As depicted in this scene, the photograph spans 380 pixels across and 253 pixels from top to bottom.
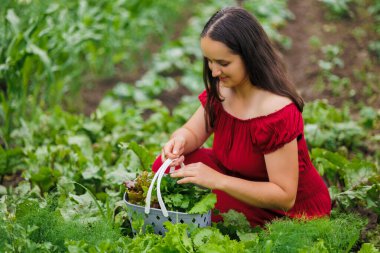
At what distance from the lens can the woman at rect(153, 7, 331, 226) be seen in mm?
2539

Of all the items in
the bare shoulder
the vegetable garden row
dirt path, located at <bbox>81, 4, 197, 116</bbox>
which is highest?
the bare shoulder

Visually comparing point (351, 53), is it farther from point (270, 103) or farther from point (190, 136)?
point (270, 103)

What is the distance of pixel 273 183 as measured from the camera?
263 cm

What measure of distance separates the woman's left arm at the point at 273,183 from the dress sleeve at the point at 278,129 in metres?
0.03

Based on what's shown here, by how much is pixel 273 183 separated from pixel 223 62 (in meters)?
0.60

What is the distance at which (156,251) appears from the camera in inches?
88.6

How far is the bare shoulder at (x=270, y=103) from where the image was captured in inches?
103

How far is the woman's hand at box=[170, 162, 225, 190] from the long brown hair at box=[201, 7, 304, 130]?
478 millimetres

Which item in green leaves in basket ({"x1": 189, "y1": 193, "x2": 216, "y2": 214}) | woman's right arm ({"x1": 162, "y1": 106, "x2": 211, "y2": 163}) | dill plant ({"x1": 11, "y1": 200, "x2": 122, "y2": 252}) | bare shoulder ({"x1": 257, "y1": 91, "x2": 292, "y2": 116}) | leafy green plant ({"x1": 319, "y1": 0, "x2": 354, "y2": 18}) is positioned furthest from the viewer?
leafy green plant ({"x1": 319, "y1": 0, "x2": 354, "y2": 18})

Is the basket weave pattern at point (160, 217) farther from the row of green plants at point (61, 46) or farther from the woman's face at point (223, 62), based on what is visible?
the row of green plants at point (61, 46)

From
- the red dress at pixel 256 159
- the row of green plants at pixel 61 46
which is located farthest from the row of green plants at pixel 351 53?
the red dress at pixel 256 159

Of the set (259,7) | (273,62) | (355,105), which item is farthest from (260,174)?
(259,7)

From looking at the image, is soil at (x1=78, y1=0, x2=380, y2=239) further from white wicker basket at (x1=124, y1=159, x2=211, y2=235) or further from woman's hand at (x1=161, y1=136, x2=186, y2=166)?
white wicker basket at (x1=124, y1=159, x2=211, y2=235)

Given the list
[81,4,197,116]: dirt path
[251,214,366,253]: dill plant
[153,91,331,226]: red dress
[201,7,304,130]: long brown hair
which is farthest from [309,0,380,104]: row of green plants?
[251,214,366,253]: dill plant
